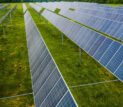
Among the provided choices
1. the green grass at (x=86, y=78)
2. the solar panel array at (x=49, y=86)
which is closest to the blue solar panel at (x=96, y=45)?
the green grass at (x=86, y=78)

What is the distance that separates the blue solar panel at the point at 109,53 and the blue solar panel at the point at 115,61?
40 cm

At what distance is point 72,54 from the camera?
25375 mm

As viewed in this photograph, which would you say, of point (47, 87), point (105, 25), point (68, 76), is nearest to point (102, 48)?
point (68, 76)

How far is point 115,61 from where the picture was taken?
48.3 feet

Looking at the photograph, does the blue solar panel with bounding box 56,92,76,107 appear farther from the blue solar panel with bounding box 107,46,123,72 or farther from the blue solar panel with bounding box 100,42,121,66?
the blue solar panel with bounding box 100,42,121,66

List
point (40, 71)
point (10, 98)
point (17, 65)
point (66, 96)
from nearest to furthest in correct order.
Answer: point (66, 96)
point (40, 71)
point (10, 98)
point (17, 65)

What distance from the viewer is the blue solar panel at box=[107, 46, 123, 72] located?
14330 mm

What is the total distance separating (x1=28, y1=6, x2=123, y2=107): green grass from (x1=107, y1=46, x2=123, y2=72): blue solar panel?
2.23 metres

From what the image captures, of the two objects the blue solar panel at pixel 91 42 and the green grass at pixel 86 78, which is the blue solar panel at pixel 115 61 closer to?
the green grass at pixel 86 78

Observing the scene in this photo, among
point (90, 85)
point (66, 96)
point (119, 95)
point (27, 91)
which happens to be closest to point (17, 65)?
point (27, 91)

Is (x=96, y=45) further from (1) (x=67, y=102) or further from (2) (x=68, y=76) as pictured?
(1) (x=67, y=102)

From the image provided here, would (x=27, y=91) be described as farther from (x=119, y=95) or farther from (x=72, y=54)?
(x=72, y=54)

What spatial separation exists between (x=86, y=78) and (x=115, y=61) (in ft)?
14.7

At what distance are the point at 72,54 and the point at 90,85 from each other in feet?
27.4
